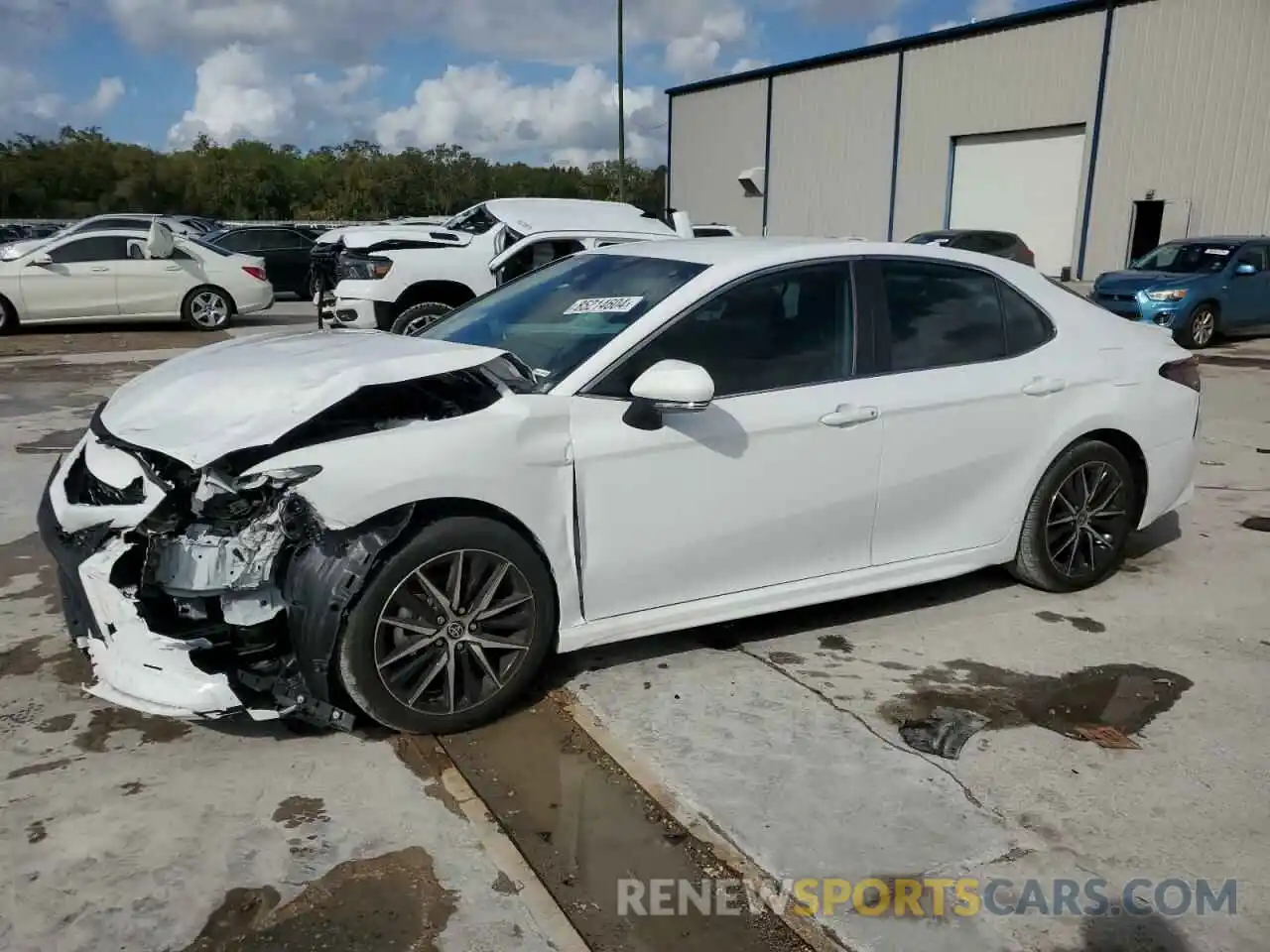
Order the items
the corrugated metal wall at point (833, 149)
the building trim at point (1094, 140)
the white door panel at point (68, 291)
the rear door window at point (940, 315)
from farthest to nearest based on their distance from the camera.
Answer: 1. the corrugated metal wall at point (833, 149)
2. the building trim at point (1094, 140)
3. the white door panel at point (68, 291)
4. the rear door window at point (940, 315)

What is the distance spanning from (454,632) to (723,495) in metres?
1.08

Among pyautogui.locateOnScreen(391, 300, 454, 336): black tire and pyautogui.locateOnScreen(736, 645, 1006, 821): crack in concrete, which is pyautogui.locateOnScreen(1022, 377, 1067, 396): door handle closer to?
pyautogui.locateOnScreen(736, 645, 1006, 821): crack in concrete

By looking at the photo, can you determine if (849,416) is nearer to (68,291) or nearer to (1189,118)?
(68,291)

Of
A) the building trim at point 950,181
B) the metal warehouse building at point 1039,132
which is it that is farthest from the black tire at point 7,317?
the building trim at point 950,181

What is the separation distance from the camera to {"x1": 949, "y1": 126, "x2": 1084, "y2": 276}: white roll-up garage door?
25.6 m

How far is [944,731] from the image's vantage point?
3.56 meters

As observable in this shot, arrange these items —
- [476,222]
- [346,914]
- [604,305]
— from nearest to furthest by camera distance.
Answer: [346,914], [604,305], [476,222]

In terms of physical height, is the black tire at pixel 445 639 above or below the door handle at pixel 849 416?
below

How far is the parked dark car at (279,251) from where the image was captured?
72.0 ft

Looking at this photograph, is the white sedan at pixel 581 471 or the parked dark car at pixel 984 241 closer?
the white sedan at pixel 581 471

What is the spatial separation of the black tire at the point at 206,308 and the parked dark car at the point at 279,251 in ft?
19.3

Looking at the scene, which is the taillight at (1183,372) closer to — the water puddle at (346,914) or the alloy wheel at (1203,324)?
the water puddle at (346,914)

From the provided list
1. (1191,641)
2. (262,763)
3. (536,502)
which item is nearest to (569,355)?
(536,502)

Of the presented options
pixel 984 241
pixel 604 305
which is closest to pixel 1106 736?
pixel 604 305
